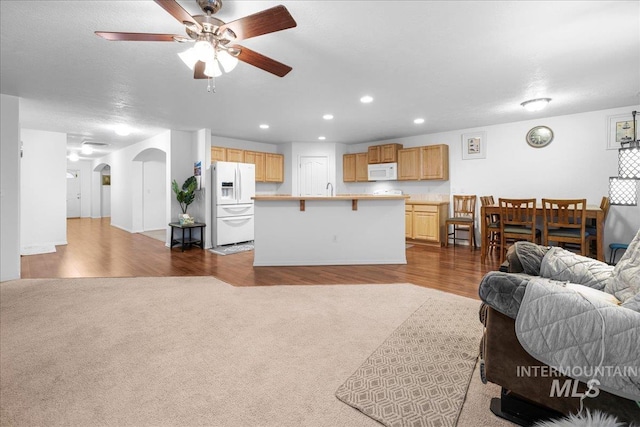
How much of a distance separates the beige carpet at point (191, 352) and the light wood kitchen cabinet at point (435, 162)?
12.6ft

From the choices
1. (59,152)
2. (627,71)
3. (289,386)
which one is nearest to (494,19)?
(627,71)

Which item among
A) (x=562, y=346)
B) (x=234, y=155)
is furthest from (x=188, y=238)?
(x=562, y=346)

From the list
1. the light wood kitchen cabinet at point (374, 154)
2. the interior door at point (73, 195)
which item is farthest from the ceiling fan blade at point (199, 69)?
the interior door at point (73, 195)

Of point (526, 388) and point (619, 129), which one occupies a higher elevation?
point (619, 129)

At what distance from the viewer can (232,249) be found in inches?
240

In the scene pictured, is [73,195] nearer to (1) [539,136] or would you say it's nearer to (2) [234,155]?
(2) [234,155]

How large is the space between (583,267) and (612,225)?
165 inches

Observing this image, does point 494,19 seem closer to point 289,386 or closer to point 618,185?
point 618,185

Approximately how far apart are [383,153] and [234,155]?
141 inches

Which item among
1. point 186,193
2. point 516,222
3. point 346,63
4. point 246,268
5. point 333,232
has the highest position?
point 346,63

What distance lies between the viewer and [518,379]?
55.1 inches

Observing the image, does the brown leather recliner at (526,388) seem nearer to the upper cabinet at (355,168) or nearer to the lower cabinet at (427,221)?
the lower cabinet at (427,221)

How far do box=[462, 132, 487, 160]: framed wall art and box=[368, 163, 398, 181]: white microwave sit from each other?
1501 millimetres

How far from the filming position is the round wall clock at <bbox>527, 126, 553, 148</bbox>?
214 inches
